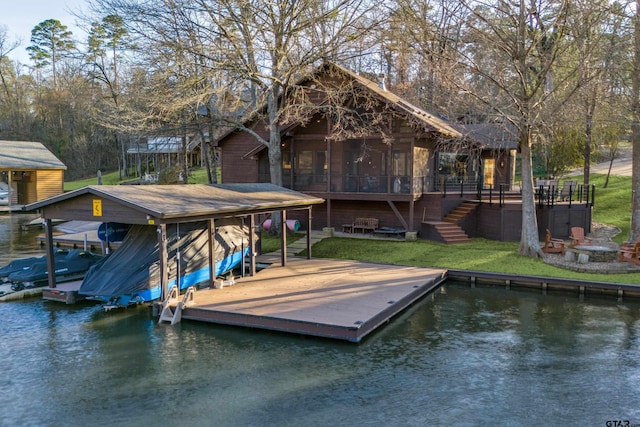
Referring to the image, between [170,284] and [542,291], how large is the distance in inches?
432

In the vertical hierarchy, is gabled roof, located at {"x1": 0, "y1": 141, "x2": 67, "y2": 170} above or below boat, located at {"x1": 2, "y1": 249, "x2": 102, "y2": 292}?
above

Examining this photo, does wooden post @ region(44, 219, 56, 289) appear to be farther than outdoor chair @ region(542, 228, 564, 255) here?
No

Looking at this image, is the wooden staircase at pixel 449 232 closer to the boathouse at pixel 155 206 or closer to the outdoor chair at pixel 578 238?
the outdoor chair at pixel 578 238

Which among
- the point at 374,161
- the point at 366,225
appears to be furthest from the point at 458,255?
the point at 374,161

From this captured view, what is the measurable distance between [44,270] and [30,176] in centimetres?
2799

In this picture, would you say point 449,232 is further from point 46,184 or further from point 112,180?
point 112,180

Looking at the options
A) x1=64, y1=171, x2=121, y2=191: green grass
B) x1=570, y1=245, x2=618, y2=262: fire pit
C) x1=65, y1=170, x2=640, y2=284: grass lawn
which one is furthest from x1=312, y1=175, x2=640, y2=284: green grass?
x1=64, y1=171, x2=121, y2=191: green grass

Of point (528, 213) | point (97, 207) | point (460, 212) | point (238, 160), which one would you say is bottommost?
point (460, 212)

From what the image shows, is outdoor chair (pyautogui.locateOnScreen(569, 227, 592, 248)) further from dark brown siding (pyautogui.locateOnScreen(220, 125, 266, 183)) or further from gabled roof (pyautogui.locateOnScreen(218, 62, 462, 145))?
dark brown siding (pyautogui.locateOnScreen(220, 125, 266, 183))

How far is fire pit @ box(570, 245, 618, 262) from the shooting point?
16578 mm

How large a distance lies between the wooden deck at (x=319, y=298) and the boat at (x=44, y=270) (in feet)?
16.1

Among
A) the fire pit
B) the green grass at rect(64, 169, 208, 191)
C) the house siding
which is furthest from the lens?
the green grass at rect(64, 169, 208, 191)

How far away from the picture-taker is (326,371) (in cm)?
958

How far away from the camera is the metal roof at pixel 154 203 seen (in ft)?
40.0
